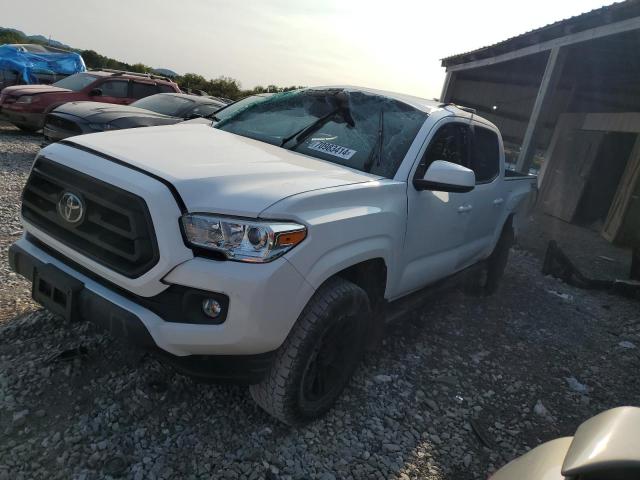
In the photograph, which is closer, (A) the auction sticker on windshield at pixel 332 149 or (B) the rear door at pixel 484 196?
(A) the auction sticker on windshield at pixel 332 149

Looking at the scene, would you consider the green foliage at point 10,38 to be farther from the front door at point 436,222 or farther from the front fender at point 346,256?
the front fender at point 346,256

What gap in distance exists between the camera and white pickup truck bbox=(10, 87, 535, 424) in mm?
1974

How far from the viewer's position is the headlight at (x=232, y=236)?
1.97 metres

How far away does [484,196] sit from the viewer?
4059 millimetres

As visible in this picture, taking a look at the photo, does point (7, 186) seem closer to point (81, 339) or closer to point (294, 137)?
point (81, 339)

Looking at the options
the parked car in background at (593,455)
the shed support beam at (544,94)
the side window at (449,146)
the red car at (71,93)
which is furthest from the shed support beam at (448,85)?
the parked car in background at (593,455)

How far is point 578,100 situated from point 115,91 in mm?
11604

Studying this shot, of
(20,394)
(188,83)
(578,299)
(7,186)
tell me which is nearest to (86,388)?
(20,394)

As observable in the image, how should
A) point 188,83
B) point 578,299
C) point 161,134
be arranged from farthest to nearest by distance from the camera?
point 188,83 → point 578,299 → point 161,134

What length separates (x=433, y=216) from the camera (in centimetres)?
316

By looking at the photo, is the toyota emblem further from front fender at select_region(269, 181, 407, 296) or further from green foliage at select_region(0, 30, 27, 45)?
green foliage at select_region(0, 30, 27, 45)

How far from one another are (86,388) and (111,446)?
45 cm

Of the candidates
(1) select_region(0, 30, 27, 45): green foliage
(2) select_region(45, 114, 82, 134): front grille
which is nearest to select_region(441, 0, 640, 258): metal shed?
(2) select_region(45, 114, 82, 134): front grille

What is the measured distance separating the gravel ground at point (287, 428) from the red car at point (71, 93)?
6.43 metres
